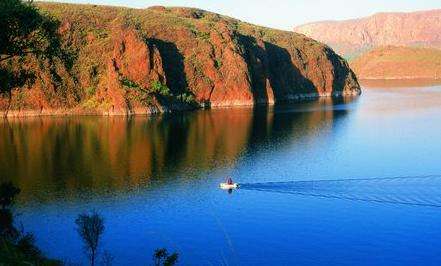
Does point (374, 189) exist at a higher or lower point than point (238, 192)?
higher

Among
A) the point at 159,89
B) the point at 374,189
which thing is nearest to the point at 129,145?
the point at 374,189

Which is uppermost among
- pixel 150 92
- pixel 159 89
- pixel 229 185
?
pixel 159 89

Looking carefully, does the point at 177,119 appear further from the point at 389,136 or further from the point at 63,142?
the point at 389,136

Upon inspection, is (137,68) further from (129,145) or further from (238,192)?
(238,192)

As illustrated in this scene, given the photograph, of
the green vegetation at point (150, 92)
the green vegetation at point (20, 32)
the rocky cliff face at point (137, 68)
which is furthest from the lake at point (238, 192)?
the rocky cliff face at point (137, 68)

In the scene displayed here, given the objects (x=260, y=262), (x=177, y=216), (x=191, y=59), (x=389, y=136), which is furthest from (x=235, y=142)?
(x=191, y=59)

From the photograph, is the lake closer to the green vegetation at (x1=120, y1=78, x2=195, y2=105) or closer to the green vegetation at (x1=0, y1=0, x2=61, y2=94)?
the green vegetation at (x1=0, y1=0, x2=61, y2=94)

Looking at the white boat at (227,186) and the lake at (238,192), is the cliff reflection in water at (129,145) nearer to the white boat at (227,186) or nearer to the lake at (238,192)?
the lake at (238,192)
